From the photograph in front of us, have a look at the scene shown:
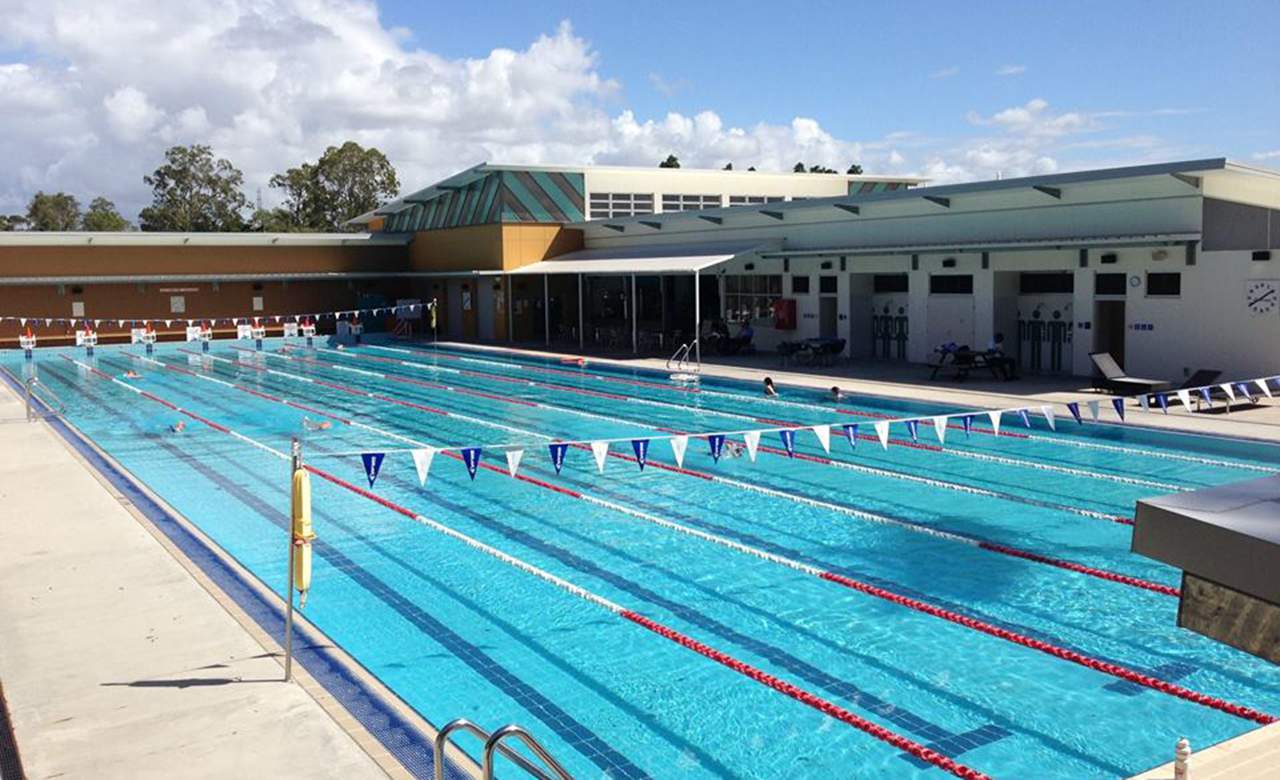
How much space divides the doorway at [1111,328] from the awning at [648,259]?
863 centimetres

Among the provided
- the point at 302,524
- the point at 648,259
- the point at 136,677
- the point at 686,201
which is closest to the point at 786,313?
the point at 648,259

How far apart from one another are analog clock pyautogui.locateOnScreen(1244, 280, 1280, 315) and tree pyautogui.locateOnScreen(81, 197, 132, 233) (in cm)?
8124

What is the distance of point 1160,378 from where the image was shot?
61.7 ft

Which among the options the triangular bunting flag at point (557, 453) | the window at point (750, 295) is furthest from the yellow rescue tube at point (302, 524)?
the window at point (750, 295)

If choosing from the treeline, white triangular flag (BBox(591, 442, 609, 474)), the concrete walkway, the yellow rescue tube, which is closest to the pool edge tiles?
the concrete walkway

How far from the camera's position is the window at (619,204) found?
38.0 m

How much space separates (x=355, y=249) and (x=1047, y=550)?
3543 cm

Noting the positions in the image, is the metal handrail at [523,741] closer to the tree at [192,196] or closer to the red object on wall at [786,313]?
the red object on wall at [786,313]

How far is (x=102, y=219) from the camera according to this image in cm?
8388

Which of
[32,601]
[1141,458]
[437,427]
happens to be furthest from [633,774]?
[437,427]

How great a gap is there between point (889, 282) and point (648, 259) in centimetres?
A: 710

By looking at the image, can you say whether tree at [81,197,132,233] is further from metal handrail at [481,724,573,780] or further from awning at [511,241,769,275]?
metal handrail at [481,724,573,780]

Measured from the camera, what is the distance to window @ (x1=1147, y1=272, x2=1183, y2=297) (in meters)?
18.3

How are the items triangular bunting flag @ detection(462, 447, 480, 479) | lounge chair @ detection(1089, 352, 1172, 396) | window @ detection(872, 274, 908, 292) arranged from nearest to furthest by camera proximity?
1. triangular bunting flag @ detection(462, 447, 480, 479)
2. lounge chair @ detection(1089, 352, 1172, 396)
3. window @ detection(872, 274, 908, 292)
